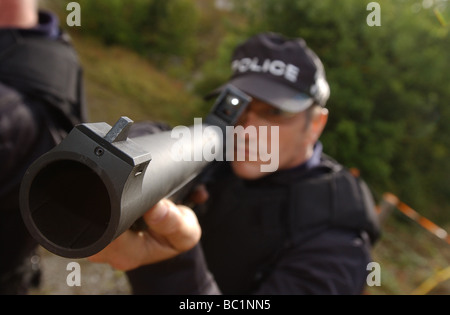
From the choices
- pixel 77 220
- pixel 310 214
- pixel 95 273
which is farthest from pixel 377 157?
pixel 77 220

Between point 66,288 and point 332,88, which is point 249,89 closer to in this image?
point 66,288

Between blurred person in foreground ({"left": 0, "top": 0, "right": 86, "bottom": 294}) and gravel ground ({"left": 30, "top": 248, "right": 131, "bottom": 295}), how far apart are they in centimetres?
178

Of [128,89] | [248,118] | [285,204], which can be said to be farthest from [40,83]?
[128,89]

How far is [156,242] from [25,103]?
3.32 ft

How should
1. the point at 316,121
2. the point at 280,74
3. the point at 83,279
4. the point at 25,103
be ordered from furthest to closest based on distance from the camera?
the point at 83,279 → the point at 316,121 → the point at 280,74 → the point at 25,103

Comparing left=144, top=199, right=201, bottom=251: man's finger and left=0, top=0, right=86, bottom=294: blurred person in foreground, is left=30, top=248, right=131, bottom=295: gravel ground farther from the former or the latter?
left=144, top=199, right=201, bottom=251: man's finger

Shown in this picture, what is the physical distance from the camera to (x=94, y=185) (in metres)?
0.90

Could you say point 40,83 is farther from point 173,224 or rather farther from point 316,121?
point 316,121

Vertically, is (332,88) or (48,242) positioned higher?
(48,242)

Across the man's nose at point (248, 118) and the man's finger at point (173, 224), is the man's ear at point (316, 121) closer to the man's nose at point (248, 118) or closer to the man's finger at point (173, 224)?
the man's nose at point (248, 118)

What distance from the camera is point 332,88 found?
24.2 feet

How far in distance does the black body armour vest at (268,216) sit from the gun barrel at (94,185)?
1047mm
